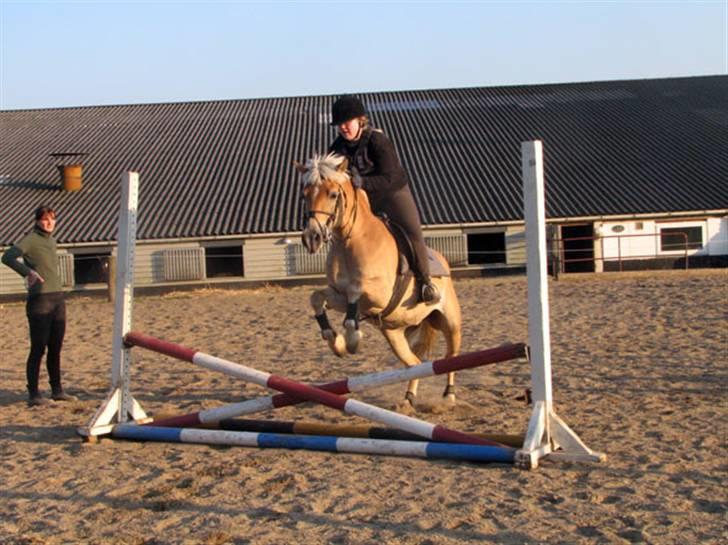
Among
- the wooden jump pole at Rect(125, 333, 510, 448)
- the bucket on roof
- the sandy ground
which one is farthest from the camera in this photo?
the bucket on roof

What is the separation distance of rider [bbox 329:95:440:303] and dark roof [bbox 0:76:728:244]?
19.3 meters

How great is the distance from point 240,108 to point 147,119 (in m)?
3.93

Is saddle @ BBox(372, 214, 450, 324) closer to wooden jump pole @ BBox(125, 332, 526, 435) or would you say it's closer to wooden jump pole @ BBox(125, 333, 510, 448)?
wooden jump pole @ BBox(125, 332, 526, 435)

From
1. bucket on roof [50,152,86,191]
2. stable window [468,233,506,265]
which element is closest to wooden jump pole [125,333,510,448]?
stable window [468,233,506,265]

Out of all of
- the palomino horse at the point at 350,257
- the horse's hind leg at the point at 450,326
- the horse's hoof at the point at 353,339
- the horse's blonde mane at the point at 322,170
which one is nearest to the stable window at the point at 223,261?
the horse's hind leg at the point at 450,326

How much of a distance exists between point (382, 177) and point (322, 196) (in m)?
1.06

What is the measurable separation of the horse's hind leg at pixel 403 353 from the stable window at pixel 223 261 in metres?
19.5

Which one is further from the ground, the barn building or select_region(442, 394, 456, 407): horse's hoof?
the barn building

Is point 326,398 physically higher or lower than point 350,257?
lower

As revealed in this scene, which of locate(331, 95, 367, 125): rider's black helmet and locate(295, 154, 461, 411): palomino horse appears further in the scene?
locate(331, 95, 367, 125): rider's black helmet

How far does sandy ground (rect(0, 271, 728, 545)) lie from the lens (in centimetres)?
459

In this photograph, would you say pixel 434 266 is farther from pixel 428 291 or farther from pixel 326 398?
pixel 326 398

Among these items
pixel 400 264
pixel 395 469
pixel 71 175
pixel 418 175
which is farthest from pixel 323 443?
pixel 71 175

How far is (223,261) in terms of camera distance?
92.6ft
